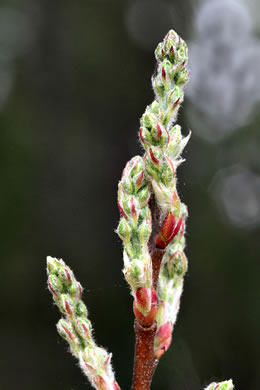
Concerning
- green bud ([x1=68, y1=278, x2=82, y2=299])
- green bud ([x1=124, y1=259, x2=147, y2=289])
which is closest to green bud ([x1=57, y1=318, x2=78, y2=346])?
green bud ([x1=68, y1=278, x2=82, y2=299])

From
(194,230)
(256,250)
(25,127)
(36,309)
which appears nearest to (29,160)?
(25,127)

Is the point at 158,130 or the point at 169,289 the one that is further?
the point at 169,289

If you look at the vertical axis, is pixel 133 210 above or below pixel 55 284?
above

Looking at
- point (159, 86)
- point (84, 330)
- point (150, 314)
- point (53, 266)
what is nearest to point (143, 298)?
point (150, 314)

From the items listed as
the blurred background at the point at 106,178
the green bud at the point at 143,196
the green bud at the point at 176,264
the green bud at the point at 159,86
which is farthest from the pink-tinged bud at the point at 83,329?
the blurred background at the point at 106,178

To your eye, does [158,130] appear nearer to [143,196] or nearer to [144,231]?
[143,196]

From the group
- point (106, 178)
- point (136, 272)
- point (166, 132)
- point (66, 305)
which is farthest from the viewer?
point (106, 178)

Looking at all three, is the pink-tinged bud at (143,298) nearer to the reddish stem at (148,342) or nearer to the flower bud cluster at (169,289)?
the reddish stem at (148,342)
